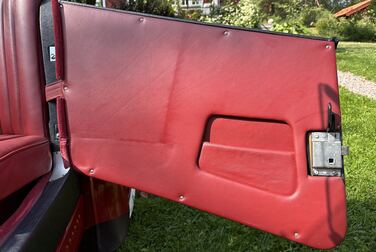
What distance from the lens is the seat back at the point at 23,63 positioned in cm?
174

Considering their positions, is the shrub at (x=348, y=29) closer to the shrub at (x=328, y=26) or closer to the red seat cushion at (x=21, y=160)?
the shrub at (x=328, y=26)

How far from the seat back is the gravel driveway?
6793 millimetres

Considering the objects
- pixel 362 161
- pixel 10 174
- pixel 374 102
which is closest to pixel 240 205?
pixel 10 174

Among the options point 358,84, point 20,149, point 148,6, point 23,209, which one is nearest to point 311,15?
point 148,6

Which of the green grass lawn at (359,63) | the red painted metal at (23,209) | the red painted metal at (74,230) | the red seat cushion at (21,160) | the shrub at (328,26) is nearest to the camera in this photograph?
the red painted metal at (23,209)

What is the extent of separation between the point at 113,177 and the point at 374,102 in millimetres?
6252

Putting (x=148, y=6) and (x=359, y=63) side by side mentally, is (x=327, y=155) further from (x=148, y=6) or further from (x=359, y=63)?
(x=148, y=6)

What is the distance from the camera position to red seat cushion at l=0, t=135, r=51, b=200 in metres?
1.41

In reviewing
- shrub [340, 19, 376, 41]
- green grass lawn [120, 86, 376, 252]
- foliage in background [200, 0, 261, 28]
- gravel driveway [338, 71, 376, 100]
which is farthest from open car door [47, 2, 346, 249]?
shrub [340, 19, 376, 41]

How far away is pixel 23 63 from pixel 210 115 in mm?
769

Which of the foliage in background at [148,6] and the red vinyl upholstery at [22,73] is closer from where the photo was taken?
the red vinyl upholstery at [22,73]

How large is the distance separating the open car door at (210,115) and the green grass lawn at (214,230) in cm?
136

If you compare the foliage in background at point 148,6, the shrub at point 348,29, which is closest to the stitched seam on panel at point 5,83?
the foliage in background at point 148,6

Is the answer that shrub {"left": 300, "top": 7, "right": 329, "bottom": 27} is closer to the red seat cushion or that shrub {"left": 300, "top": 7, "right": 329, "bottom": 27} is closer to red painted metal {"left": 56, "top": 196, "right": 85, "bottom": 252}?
red painted metal {"left": 56, "top": 196, "right": 85, "bottom": 252}
